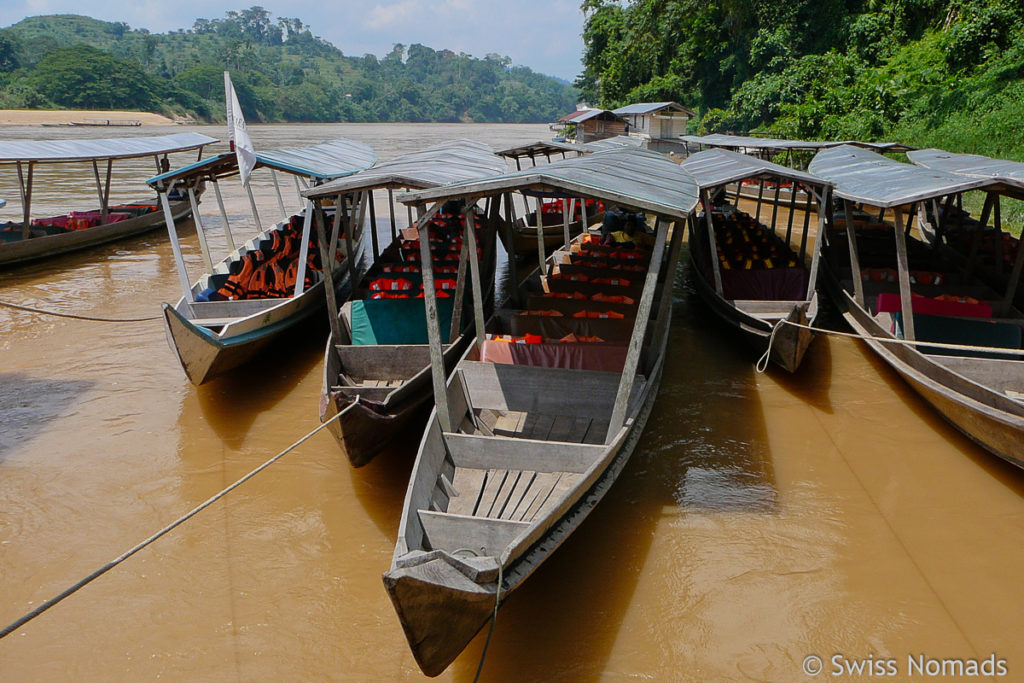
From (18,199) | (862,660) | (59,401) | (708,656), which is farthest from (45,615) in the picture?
(18,199)

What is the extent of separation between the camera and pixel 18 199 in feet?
60.1

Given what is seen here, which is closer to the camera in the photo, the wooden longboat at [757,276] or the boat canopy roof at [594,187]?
the boat canopy roof at [594,187]

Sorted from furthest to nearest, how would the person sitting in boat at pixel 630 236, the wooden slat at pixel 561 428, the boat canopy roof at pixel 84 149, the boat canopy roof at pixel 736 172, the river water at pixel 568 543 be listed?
the person sitting in boat at pixel 630 236, the boat canopy roof at pixel 84 149, the boat canopy roof at pixel 736 172, the wooden slat at pixel 561 428, the river water at pixel 568 543

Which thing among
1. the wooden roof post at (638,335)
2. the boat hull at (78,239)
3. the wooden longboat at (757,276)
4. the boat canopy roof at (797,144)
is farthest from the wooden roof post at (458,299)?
the boat canopy roof at (797,144)

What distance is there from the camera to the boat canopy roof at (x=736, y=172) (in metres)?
7.29

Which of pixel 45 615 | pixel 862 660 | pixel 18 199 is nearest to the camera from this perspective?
pixel 862 660

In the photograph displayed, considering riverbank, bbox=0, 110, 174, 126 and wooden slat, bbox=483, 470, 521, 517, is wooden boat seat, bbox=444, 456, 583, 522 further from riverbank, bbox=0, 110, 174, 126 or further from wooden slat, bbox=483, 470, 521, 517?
riverbank, bbox=0, 110, 174, 126

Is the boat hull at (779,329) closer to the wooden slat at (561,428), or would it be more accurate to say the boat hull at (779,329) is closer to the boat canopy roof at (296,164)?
the wooden slat at (561,428)

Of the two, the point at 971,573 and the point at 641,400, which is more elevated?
the point at 641,400

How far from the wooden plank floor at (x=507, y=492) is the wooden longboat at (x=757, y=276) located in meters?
3.26

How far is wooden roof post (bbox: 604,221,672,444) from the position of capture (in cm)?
448

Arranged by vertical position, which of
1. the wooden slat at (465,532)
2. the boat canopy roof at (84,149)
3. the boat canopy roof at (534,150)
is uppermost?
the boat canopy roof at (84,149)

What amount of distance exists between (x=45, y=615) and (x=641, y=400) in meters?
4.12

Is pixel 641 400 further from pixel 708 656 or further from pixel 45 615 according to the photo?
pixel 45 615
